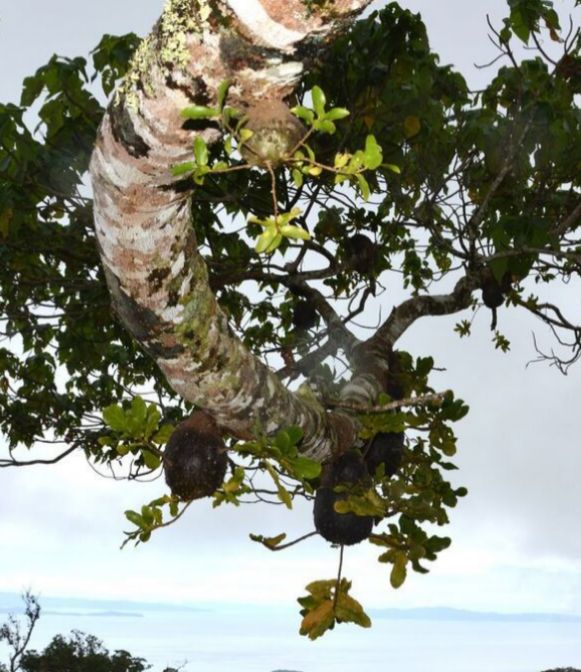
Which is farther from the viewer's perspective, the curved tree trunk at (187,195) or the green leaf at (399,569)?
the green leaf at (399,569)

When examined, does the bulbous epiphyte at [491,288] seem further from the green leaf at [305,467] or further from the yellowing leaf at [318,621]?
the green leaf at [305,467]

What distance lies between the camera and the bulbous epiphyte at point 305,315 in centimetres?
646

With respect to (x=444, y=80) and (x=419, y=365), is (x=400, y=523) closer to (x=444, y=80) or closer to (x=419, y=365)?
(x=419, y=365)

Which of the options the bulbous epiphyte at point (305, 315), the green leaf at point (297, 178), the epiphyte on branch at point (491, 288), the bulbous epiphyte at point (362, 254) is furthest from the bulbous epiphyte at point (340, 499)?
the bulbous epiphyte at point (305, 315)

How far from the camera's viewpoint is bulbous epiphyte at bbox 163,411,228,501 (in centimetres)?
304

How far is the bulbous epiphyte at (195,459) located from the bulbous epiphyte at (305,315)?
3.38 metres

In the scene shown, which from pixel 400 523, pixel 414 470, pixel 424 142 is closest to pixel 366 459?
pixel 400 523

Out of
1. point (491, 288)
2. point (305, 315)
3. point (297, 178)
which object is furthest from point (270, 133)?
point (305, 315)

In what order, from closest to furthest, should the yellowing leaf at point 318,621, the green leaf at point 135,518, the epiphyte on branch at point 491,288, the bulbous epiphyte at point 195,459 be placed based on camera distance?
1. the bulbous epiphyte at point 195,459
2. the green leaf at point 135,518
3. the yellowing leaf at point 318,621
4. the epiphyte on branch at point 491,288

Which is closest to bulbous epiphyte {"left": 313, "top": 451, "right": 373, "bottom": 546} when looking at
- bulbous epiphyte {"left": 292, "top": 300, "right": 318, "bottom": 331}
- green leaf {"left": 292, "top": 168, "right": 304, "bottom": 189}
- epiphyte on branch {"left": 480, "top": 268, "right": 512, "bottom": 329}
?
green leaf {"left": 292, "top": 168, "right": 304, "bottom": 189}

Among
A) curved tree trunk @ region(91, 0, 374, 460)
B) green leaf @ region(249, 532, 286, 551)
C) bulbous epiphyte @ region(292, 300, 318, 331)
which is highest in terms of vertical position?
bulbous epiphyte @ region(292, 300, 318, 331)

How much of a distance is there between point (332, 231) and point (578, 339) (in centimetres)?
200

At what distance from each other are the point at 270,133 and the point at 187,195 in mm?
610

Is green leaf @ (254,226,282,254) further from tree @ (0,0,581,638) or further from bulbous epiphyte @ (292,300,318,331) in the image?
bulbous epiphyte @ (292,300,318,331)
